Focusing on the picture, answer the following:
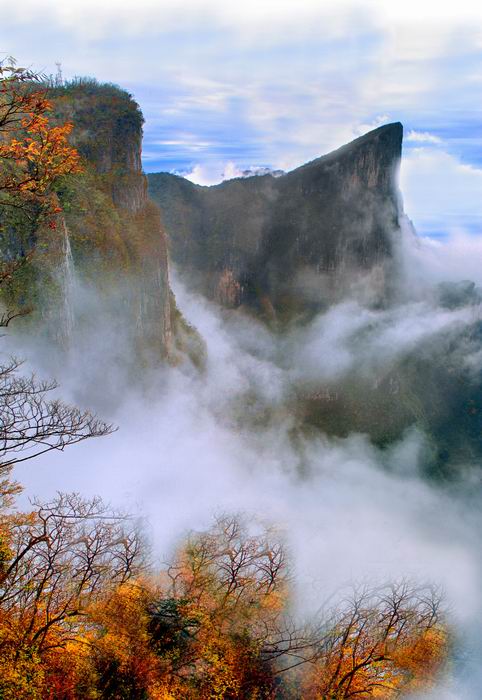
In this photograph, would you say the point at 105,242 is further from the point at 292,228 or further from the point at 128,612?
the point at 292,228

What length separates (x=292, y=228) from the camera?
125500 millimetres

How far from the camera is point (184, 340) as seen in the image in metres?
72.4

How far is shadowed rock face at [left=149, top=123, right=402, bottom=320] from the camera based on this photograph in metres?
119

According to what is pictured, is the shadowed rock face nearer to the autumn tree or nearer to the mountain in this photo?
the mountain

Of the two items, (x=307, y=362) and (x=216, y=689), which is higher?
(x=307, y=362)

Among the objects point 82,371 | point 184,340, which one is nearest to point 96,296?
point 82,371

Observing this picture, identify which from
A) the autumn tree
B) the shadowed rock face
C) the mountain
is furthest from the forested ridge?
the shadowed rock face

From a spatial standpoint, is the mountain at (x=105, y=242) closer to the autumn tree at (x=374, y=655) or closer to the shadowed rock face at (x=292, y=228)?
the autumn tree at (x=374, y=655)

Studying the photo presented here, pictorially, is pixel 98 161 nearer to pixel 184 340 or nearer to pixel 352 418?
pixel 184 340

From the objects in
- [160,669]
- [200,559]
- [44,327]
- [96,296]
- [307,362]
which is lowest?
[160,669]

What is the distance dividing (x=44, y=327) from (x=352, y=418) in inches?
3259

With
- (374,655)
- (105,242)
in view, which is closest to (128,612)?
(374,655)

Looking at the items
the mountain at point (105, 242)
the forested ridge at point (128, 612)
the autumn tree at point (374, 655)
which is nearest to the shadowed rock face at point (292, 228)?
the mountain at point (105, 242)

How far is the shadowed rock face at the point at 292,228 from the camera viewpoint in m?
119
